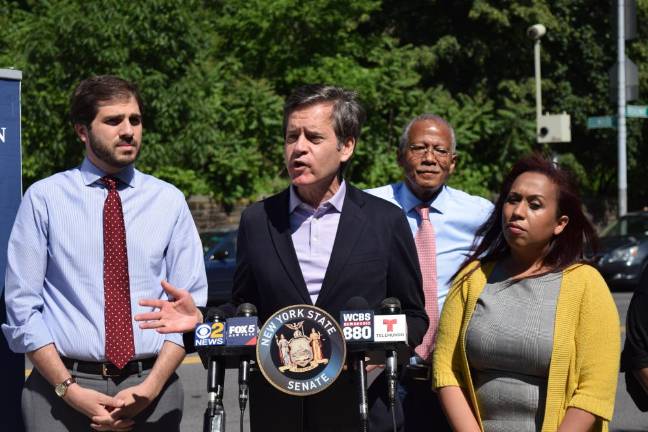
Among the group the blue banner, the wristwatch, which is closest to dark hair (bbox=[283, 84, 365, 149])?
the wristwatch

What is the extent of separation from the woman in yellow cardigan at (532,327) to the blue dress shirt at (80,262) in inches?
39.1

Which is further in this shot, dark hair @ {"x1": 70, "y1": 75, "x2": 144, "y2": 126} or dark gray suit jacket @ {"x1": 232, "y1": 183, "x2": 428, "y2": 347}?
dark hair @ {"x1": 70, "y1": 75, "x2": 144, "y2": 126}

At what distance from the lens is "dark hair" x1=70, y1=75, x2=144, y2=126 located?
12.2 feet

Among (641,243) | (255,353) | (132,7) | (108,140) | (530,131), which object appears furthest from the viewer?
(530,131)

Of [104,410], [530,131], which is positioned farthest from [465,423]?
[530,131]

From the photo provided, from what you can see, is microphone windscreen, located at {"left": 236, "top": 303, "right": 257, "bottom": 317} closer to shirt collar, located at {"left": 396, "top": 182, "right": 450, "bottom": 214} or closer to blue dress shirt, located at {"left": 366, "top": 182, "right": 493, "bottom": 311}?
blue dress shirt, located at {"left": 366, "top": 182, "right": 493, "bottom": 311}

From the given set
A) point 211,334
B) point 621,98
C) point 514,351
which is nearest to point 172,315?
point 211,334

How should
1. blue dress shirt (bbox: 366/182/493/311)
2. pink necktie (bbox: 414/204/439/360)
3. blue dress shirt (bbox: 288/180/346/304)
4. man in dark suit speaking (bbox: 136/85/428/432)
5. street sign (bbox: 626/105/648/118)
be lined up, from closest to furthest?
man in dark suit speaking (bbox: 136/85/428/432)
blue dress shirt (bbox: 288/180/346/304)
pink necktie (bbox: 414/204/439/360)
blue dress shirt (bbox: 366/182/493/311)
street sign (bbox: 626/105/648/118)

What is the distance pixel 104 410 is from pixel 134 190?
804 mm

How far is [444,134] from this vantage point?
4.78 metres

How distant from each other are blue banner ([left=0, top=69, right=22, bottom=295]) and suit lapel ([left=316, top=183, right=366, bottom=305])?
1.55 m

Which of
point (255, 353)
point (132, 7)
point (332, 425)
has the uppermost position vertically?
point (132, 7)

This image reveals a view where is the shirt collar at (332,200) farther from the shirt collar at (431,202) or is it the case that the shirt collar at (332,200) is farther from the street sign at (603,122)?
the street sign at (603,122)

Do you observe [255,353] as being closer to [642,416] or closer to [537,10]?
[642,416]
